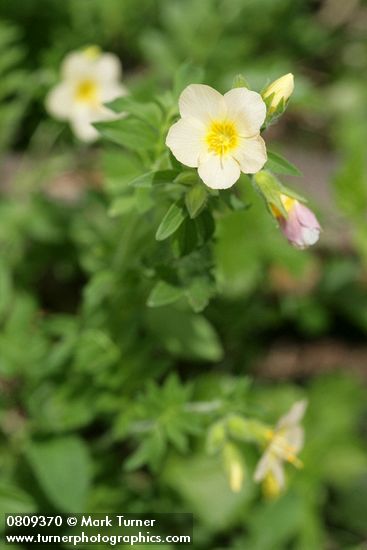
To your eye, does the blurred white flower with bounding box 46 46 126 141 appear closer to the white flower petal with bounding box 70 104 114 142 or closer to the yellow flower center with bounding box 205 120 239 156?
the white flower petal with bounding box 70 104 114 142

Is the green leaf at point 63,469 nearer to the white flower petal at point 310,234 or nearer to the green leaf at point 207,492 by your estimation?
the green leaf at point 207,492

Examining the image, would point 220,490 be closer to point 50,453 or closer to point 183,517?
point 183,517

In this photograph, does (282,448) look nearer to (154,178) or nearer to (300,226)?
(300,226)

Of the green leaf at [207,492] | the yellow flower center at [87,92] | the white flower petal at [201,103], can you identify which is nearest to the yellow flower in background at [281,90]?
the white flower petal at [201,103]

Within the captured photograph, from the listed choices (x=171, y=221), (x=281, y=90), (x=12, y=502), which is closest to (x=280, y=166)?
(x=281, y=90)

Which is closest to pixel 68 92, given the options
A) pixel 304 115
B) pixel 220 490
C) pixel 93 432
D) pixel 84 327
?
pixel 84 327

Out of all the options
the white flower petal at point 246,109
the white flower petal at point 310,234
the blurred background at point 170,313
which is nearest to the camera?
the white flower petal at point 246,109
